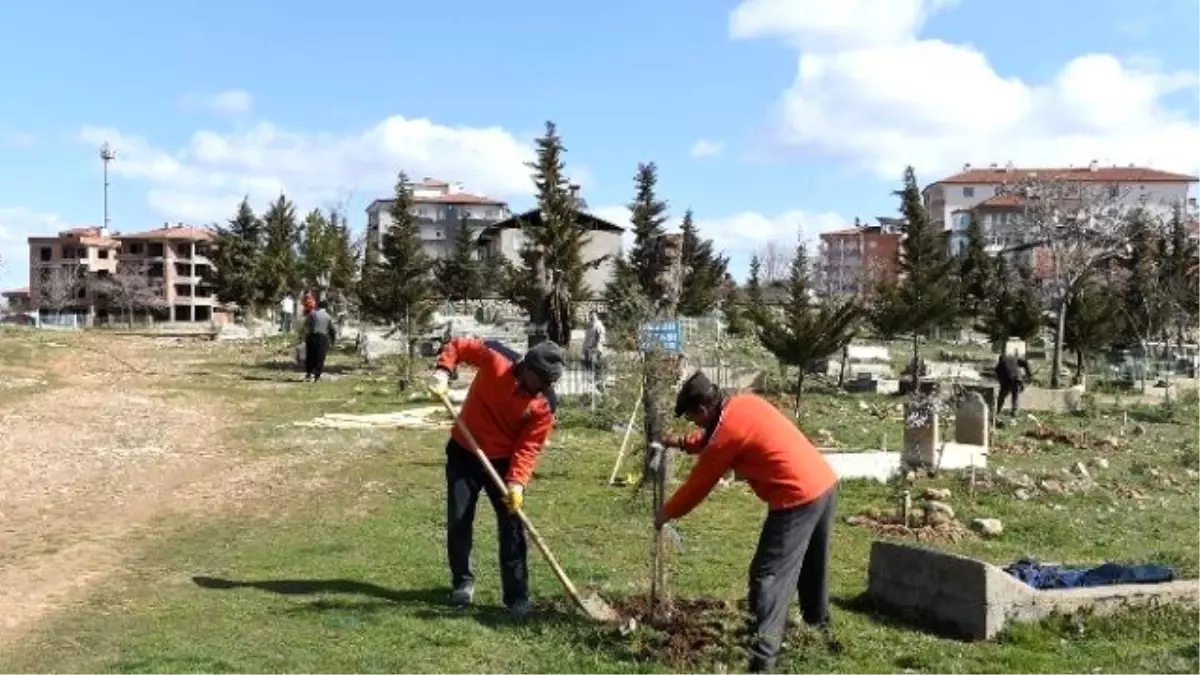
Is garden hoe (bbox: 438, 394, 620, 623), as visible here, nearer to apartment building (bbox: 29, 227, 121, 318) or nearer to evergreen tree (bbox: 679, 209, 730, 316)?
evergreen tree (bbox: 679, 209, 730, 316)

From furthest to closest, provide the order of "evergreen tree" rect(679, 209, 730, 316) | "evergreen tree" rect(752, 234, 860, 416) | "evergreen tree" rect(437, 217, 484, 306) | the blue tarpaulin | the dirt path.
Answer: "evergreen tree" rect(437, 217, 484, 306) → "evergreen tree" rect(679, 209, 730, 316) → "evergreen tree" rect(752, 234, 860, 416) → the dirt path → the blue tarpaulin

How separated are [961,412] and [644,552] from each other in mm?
9795

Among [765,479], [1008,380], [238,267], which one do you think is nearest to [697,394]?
[765,479]

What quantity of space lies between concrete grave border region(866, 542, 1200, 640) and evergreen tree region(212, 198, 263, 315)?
4430cm

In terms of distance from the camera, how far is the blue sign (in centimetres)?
1071

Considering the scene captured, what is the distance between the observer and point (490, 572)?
8.92m

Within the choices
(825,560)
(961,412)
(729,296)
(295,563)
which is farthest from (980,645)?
(729,296)

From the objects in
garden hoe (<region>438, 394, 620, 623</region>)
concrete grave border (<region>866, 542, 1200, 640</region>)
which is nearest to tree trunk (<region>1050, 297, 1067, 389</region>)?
concrete grave border (<region>866, 542, 1200, 640</region>)

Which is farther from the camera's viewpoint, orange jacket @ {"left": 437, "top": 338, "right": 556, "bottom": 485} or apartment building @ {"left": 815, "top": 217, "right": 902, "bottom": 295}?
apartment building @ {"left": 815, "top": 217, "right": 902, "bottom": 295}

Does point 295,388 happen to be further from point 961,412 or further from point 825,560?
point 825,560

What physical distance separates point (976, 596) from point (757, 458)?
201 centimetres

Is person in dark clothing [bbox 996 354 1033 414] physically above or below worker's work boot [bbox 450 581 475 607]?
above

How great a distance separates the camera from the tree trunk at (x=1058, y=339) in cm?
3242

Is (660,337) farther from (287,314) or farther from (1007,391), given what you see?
(287,314)
